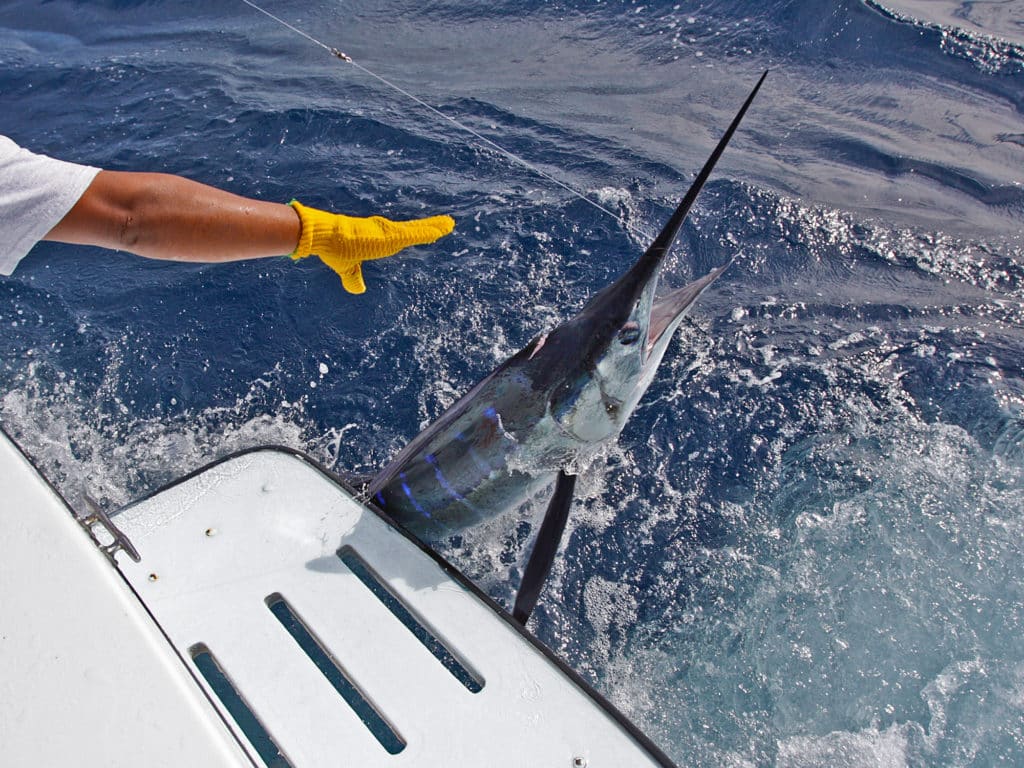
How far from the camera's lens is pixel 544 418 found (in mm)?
2395

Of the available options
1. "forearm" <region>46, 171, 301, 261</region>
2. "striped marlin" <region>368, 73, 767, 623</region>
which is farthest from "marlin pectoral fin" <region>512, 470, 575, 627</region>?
"forearm" <region>46, 171, 301, 261</region>

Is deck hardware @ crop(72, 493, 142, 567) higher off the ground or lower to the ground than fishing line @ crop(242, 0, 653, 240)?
lower

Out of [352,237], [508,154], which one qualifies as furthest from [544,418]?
[508,154]

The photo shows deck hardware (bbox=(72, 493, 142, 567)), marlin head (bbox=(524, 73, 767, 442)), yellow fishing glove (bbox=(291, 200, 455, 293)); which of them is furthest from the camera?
yellow fishing glove (bbox=(291, 200, 455, 293))

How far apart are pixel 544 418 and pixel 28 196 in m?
1.66

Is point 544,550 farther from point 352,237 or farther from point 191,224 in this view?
point 191,224

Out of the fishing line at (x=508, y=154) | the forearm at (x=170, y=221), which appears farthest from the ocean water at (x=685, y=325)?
the forearm at (x=170, y=221)

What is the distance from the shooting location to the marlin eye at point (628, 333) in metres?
2.27

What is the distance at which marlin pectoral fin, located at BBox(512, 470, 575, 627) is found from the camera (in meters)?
2.35

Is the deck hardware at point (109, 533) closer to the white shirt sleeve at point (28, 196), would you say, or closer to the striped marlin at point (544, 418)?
the white shirt sleeve at point (28, 196)

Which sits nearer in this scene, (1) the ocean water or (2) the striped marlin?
(2) the striped marlin

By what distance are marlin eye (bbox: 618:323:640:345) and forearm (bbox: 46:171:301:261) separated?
1256 mm

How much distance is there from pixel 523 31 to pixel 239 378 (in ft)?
15.8

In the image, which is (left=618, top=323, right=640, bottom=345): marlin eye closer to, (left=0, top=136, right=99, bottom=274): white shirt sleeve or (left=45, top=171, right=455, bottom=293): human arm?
(left=45, top=171, right=455, bottom=293): human arm
